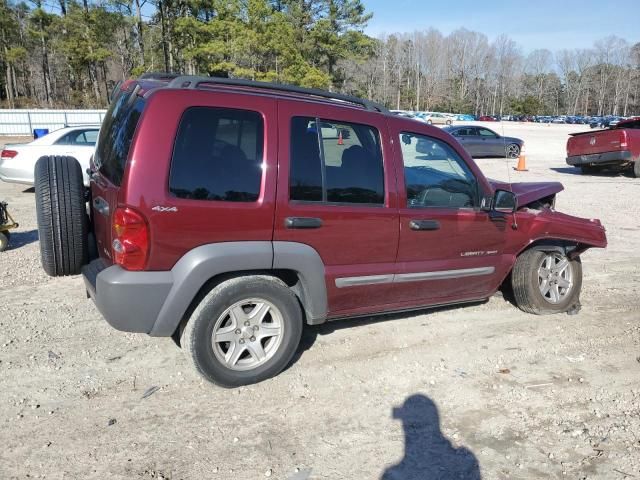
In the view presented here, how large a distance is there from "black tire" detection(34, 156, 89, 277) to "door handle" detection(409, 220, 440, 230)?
7.92ft

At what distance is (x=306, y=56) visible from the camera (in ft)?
172

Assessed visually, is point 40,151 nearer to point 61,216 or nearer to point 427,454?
point 61,216

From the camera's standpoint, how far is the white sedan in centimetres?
1091

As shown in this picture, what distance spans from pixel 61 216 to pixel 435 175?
2.86m

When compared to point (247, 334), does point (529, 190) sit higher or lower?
higher

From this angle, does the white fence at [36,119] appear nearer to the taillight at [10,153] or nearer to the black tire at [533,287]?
the taillight at [10,153]

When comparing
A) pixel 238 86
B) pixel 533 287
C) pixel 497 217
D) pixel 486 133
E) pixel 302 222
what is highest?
pixel 238 86

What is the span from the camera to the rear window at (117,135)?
3.33 meters

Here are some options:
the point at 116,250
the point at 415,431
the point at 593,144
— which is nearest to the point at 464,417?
the point at 415,431

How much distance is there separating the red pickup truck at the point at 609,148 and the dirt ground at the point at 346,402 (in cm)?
1177

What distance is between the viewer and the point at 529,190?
5.00 meters

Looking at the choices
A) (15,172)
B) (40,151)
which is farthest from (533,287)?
(15,172)

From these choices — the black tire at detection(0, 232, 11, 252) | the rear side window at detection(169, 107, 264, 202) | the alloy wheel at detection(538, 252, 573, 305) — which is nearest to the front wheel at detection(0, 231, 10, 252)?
the black tire at detection(0, 232, 11, 252)

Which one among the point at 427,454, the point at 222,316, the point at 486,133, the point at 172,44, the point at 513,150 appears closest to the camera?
the point at 427,454
